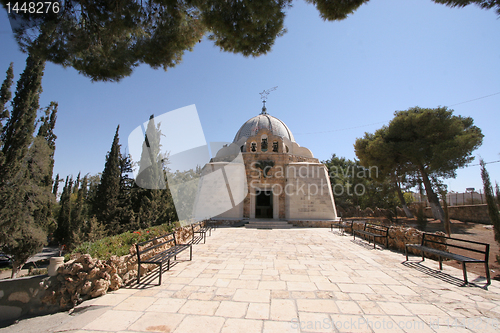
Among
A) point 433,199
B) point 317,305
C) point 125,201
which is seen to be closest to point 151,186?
point 125,201

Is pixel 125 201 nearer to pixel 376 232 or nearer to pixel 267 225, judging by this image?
pixel 267 225

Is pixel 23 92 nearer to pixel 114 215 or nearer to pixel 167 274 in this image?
pixel 114 215

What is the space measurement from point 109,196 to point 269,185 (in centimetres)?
944

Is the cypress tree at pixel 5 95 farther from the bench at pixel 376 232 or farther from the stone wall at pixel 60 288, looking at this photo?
the bench at pixel 376 232

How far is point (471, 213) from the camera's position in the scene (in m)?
16.8

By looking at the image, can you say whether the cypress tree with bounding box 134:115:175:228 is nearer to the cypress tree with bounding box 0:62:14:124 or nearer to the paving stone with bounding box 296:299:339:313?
the cypress tree with bounding box 0:62:14:124

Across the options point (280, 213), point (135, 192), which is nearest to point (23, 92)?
point (135, 192)

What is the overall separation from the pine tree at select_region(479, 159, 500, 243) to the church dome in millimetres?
14537

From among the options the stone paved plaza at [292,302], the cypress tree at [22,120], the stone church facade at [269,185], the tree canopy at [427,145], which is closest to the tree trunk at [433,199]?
the tree canopy at [427,145]

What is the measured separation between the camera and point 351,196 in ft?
85.5

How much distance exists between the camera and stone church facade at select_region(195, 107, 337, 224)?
571 inches

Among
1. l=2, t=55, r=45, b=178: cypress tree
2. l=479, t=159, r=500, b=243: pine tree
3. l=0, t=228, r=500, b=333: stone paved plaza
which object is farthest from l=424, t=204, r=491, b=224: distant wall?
l=2, t=55, r=45, b=178: cypress tree

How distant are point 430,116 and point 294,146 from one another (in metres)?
9.91

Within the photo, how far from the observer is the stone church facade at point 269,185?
14.5 metres
